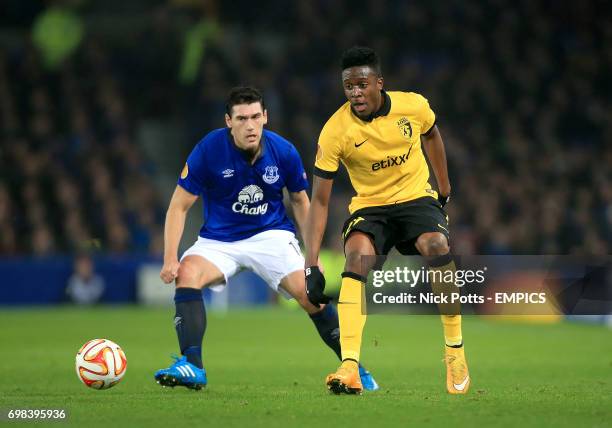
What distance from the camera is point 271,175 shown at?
25.8 ft

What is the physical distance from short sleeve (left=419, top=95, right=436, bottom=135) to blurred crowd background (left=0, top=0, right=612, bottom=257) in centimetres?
1016

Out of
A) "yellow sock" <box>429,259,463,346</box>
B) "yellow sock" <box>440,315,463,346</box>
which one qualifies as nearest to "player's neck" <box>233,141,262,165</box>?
"yellow sock" <box>429,259,463,346</box>

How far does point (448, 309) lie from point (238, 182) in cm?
166

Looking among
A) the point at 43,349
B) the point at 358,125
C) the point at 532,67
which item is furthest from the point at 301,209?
the point at 532,67

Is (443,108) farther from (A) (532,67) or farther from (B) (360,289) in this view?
(B) (360,289)

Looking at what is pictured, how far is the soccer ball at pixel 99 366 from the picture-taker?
7.41 metres

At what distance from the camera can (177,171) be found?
2141 centimetres

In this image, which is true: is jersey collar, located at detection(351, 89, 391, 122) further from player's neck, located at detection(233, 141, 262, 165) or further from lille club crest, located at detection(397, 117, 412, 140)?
player's neck, located at detection(233, 141, 262, 165)

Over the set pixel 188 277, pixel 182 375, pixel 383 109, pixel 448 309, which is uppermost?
pixel 383 109

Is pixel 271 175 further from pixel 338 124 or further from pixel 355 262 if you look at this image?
pixel 355 262

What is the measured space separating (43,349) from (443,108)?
9.59 metres

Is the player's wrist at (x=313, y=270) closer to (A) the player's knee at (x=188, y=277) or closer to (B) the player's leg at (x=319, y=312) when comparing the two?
(B) the player's leg at (x=319, y=312)

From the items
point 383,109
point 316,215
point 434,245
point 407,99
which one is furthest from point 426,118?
point 316,215

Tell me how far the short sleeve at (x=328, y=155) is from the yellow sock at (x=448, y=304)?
2.83 ft
